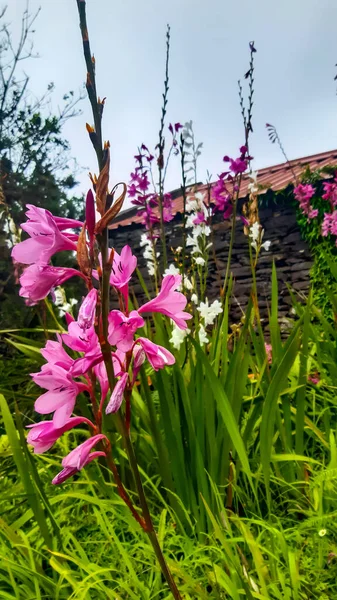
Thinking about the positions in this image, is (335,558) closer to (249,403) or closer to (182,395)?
(182,395)

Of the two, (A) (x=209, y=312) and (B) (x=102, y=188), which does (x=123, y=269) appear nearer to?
(B) (x=102, y=188)

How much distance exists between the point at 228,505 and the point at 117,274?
45.2 inches

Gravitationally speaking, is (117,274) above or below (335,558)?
above

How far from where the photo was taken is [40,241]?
719 mm

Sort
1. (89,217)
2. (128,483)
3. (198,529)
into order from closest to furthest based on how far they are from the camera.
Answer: (89,217), (198,529), (128,483)

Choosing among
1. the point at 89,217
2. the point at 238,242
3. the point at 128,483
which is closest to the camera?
the point at 89,217

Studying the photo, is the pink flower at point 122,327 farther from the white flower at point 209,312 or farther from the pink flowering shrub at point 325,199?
the pink flowering shrub at point 325,199

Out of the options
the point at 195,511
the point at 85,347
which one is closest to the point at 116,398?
the point at 85,347

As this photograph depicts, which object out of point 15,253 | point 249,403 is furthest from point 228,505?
point 15,253

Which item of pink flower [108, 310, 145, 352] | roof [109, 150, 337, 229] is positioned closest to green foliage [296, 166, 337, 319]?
roof [109, 150, 337, 229]

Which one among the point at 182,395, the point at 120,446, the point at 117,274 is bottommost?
the point at 120,446

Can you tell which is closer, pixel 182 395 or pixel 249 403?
pixel 182 395

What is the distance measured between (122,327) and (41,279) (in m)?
0.13

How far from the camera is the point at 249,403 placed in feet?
6.81
